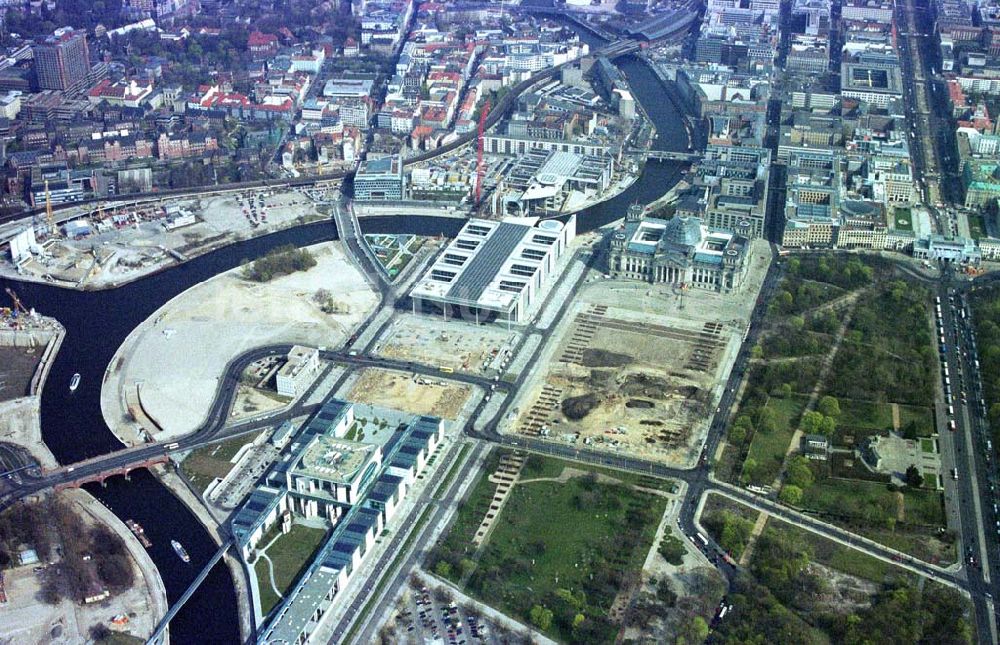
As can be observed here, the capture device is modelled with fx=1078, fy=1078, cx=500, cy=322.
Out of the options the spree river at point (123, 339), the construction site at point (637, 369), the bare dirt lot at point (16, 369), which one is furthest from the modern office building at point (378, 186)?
the bare dirt lot at point (16, 369)

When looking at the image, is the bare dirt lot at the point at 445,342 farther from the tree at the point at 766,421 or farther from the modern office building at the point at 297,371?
the tree at the point at 766,421

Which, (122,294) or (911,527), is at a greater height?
(911,527)

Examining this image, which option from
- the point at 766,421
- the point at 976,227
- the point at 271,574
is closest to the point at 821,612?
the point at 766,421

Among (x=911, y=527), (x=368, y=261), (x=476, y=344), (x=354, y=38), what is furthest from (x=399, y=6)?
(x=911, y=527)

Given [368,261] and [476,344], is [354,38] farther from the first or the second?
[476,344]

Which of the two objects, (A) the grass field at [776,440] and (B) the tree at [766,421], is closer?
(A) the grass field at [776,440]

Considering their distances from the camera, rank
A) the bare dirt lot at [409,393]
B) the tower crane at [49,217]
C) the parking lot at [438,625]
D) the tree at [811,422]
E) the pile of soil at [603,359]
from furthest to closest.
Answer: the tower crane at [49,217]
the pile of soil at [603,359]
the bare dirt lot at [409,393]
the tree at [811,422]
the parking lot at [438,625]
